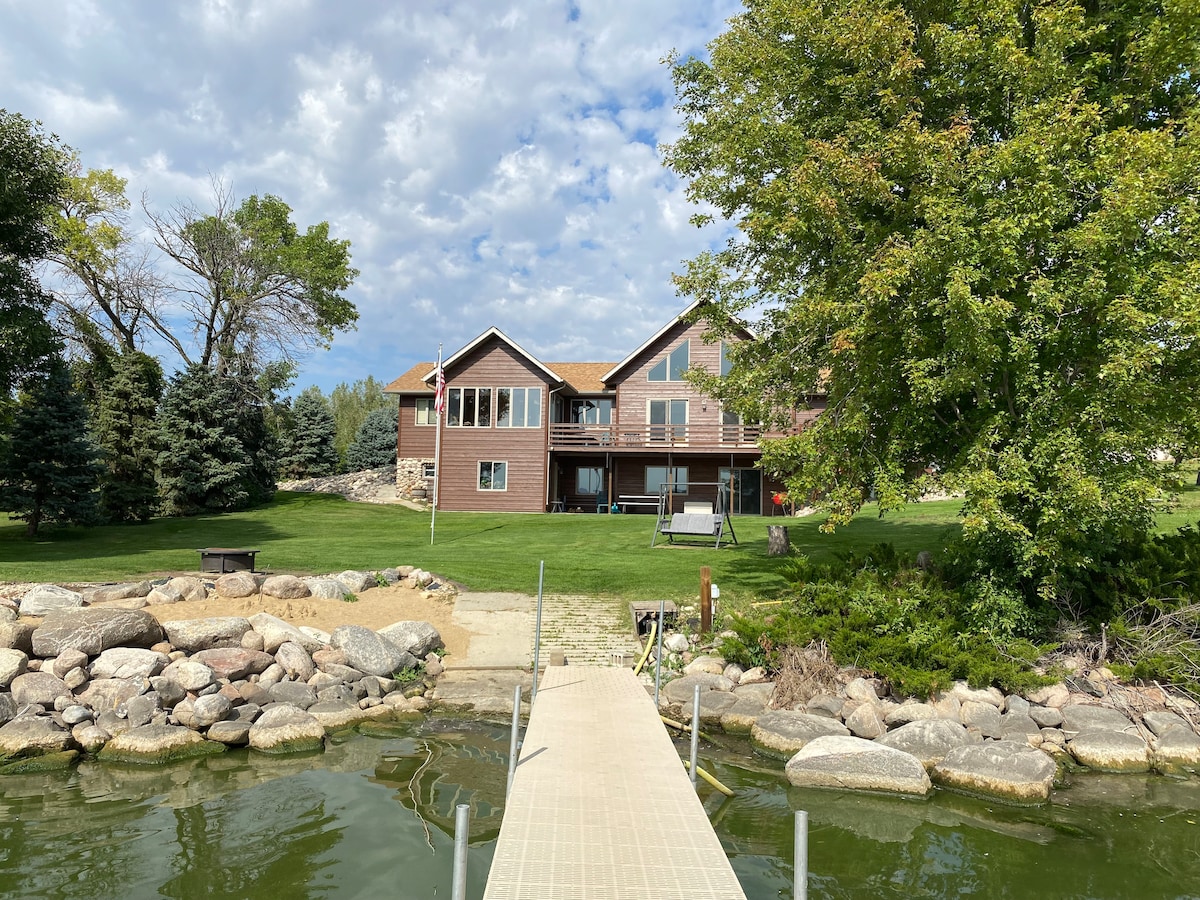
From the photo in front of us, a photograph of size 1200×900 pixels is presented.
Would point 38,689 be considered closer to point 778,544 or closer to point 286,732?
point 286,732

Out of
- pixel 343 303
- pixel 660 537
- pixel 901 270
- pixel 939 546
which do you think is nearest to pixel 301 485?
pixel 343 303

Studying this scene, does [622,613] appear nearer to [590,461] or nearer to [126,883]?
[126,883]

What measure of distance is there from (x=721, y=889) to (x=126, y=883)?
5236mm

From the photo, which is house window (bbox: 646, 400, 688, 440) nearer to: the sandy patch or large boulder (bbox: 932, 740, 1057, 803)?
the sandy patch

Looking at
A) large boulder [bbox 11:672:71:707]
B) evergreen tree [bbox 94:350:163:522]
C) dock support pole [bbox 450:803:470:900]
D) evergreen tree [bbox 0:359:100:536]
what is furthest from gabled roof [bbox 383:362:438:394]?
dock support pole [bbox 450:803:470:900]

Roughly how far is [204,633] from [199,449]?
2257 centimetres

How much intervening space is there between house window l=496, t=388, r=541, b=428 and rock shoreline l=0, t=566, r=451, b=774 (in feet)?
67.7

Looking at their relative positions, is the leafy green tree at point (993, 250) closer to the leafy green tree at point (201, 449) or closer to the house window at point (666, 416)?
the house window at point (666, 416)

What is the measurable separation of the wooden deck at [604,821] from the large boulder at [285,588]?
755cm

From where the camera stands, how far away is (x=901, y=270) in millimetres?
11188

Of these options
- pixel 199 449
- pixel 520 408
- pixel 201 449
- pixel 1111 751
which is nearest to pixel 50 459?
pixel 199 449

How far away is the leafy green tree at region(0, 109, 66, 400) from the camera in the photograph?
1948cm

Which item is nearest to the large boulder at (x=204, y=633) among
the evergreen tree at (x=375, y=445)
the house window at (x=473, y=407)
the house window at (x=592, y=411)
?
the house window at (x=473, y=407)

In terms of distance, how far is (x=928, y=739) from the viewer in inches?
392
